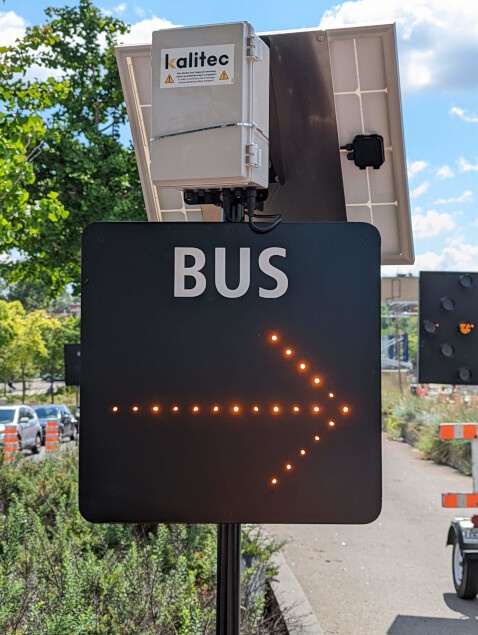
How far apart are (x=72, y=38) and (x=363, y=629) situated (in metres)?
15.6

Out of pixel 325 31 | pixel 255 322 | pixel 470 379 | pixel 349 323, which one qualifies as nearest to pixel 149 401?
pixel 255 322

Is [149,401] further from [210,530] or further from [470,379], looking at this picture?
[470,379]

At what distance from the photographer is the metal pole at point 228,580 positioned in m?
2.02

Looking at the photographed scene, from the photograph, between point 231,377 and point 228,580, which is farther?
point 228,580

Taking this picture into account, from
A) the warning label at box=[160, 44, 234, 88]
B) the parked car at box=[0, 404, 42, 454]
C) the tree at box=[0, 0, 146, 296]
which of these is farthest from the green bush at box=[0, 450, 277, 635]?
the parked car at box=[0, 404, 42, 454]

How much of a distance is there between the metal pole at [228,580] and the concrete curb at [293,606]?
321 cm

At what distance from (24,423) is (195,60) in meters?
22.4

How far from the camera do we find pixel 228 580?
2043 millimetres

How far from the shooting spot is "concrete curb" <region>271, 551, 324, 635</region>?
5137 mm

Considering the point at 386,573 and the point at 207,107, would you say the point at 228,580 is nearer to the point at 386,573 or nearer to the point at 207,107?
the point at 207,107

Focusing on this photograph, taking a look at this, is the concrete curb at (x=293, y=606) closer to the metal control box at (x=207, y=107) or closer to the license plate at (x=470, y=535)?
the license plate at (x=470, y=535)

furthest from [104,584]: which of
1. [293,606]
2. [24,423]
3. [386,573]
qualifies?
[24,423]

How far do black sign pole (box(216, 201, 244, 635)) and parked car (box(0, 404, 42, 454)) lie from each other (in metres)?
21.3

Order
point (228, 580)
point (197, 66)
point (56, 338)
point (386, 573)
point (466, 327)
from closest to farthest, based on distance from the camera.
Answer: point (197, 66), point (228, 580), point (466, 327), point (386, 573), point (56, 338)
